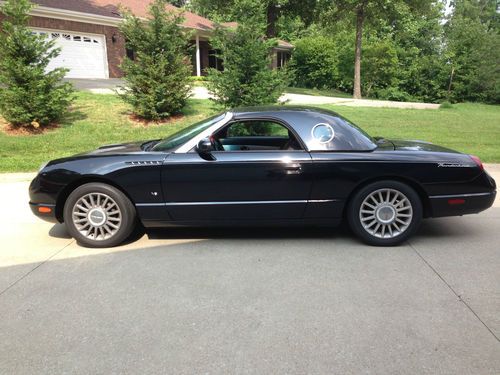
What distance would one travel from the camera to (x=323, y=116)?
445 centimetres

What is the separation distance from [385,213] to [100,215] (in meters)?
2.89

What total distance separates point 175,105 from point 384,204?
8.93 meters

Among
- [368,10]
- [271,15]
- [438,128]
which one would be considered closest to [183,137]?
[438,128]

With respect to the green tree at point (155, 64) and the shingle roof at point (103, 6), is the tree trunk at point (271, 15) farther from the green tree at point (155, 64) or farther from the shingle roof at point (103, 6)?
the green tree at point (155, 64)

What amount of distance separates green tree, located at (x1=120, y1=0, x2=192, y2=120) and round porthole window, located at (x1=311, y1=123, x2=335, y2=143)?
26.3 feet

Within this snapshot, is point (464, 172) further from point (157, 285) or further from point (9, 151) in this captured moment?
point (9, 151)

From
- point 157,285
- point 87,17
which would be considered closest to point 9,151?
point 157,285

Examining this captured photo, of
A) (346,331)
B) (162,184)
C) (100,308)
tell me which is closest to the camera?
(346,331)

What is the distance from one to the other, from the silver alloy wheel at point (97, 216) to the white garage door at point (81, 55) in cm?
1940

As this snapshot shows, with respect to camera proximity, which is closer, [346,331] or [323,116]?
[346,331]

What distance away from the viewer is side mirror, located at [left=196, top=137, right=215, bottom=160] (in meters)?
4.14

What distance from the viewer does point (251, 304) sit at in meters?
3.19

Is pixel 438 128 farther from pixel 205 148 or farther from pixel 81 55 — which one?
pixel 81 55

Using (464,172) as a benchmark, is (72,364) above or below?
below
